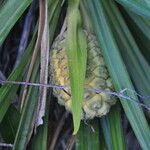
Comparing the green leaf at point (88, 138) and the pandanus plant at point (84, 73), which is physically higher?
the pandanus plant at point (84, 73)

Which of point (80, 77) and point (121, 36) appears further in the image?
point (121, 36)

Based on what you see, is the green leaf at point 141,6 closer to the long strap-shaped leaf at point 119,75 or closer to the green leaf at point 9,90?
the long strap-shaped leaf at point 119,75

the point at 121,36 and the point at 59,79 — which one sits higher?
the point at 121,36

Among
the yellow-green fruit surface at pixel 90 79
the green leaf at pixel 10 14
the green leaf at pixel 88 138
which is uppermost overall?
the green leaf at pixel 10 14

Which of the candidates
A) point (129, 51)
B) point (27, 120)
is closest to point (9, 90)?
point (27, 120)

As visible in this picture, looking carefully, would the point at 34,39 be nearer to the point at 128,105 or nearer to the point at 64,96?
the point at 64,96

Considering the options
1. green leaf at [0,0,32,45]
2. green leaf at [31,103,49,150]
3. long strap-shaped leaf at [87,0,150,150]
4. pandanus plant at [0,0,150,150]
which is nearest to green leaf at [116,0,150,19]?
pandanus plant at [0,0,150,150]

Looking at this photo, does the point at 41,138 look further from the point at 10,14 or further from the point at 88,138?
the point at 10,14

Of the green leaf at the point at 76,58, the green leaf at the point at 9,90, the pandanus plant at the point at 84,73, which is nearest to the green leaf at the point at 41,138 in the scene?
the pandanus plant at the point at 84,73

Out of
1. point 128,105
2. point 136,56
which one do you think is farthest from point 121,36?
point 128,105
